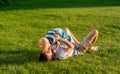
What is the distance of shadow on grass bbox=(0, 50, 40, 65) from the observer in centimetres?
686

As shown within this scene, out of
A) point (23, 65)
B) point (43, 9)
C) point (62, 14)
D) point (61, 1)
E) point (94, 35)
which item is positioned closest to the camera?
point (23, 65)

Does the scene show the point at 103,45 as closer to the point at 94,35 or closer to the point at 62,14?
the point at 94,35

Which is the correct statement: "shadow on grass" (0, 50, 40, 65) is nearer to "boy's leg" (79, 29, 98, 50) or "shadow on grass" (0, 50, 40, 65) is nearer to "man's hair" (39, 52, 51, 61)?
"man's hair" (39, 52, 51, 61)

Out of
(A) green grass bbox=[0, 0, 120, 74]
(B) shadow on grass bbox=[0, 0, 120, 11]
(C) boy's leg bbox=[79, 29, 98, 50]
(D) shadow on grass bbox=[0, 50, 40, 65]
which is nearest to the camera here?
(A) green grass bbox=[0, 0, 120, 74]

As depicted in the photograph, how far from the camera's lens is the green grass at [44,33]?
21.3 feet

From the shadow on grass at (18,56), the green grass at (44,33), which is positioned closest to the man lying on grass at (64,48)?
the green grass at (44,33)

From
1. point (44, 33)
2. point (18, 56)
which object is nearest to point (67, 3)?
point (44, 33)

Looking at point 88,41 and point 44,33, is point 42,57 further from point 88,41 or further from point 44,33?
point 44,33

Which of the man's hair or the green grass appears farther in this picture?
the man's hair

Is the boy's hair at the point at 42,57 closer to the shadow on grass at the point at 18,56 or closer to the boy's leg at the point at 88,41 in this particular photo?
the shadow on grass at the point at 18,56

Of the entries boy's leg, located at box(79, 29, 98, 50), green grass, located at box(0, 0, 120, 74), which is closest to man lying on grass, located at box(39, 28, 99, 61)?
boy's leg, located at box(79, 29, 98, 50)

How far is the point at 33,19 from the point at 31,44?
327 cm

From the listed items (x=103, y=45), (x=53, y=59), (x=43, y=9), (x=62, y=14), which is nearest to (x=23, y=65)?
(x=53, y=59)

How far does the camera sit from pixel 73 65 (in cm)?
666
